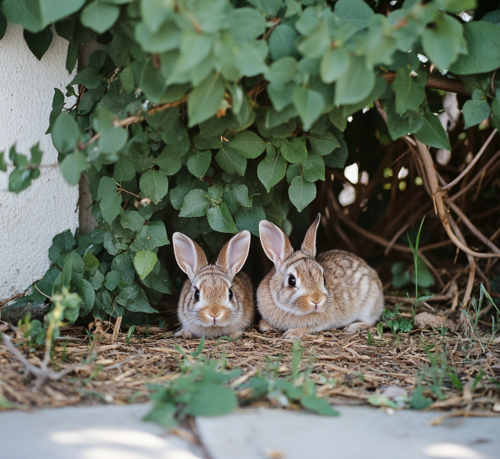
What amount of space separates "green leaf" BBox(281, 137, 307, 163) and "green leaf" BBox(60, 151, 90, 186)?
1279mm

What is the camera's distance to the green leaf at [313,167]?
329cm

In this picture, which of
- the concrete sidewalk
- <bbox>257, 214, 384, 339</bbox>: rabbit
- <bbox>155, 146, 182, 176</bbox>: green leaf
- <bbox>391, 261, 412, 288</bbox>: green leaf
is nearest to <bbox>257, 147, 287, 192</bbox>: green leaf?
<bbox>155, 146, 182, 176</bbox>: green leaf

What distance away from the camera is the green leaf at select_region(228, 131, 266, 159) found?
10.2ft

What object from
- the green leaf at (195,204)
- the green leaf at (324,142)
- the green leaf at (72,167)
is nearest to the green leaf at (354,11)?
the green leaf at (324,142)

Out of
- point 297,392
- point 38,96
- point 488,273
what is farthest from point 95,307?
point 488,273

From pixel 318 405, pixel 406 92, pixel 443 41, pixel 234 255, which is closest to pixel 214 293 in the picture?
pixel 234 255

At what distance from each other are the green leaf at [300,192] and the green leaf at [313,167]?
0.05 metres

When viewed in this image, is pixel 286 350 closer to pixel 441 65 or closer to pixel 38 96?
pixel 441 65

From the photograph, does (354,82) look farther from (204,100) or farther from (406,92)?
(204,100)

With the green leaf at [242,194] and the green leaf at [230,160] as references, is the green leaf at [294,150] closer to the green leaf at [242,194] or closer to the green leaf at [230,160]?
the green leaf at [230,160]

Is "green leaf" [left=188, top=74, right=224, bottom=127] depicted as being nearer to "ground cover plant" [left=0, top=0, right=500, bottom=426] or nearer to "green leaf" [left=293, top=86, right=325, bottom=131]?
"ground cover plant" [left=0, top=0, right=500, bottom=426]

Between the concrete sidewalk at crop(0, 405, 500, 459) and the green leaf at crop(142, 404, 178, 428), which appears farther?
the green leaf at crop(142, 404, 178, 428)

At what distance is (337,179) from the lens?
5508 mm

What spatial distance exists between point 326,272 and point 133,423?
2.52 metres
